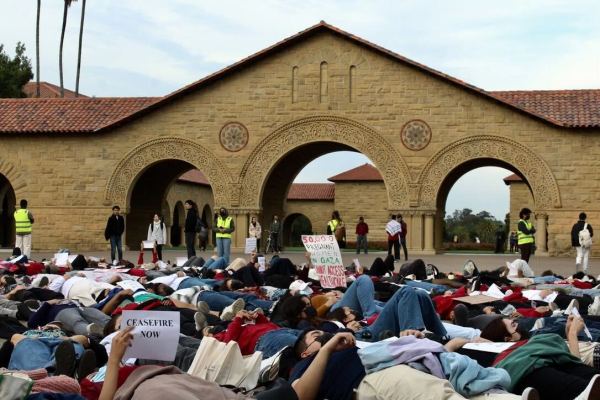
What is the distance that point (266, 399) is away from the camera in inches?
239

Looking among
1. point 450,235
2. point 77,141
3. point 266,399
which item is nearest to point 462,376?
point 266,399

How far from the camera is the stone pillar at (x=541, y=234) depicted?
28547mm

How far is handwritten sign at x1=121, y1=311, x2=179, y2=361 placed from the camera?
6.16 meters

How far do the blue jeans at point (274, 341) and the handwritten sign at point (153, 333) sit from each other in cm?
194

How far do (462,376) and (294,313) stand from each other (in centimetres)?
320

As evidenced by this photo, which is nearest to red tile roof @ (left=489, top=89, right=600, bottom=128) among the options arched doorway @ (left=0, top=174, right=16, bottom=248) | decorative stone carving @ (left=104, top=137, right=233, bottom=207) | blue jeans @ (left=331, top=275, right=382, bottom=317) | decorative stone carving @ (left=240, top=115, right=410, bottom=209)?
decorative stone carving @ (left=240, top=115, right=410, bottom=209)

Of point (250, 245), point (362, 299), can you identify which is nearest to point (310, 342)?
point (362, 299)

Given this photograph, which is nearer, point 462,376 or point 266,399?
point 266,399

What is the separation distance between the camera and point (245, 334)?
851 cm

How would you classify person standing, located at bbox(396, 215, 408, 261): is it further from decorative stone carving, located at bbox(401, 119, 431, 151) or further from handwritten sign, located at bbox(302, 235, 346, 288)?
handwritten sign, located at bbox(302, 235, 346, 288)

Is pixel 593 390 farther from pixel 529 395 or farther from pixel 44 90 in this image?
pixel 44 90

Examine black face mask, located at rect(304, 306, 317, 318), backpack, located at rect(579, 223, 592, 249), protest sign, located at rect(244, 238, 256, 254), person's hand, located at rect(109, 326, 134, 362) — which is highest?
backpack, located at rect(579, 223, 592, 249)

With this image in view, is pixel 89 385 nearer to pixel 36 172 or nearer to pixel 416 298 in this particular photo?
pixel 416 298

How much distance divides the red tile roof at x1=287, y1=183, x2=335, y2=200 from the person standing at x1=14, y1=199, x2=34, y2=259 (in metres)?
36.4
